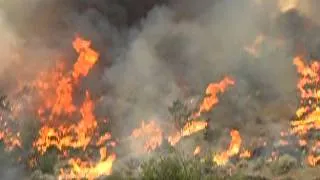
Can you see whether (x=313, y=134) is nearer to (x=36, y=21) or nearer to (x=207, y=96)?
(x=207, y=96)

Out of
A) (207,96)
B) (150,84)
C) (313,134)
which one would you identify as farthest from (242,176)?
(150,84)

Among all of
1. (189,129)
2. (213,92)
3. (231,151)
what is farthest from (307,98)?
(189,129)

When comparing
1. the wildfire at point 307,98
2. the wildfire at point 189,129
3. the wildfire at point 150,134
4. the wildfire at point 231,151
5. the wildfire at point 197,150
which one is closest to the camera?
the wildfire at point 231,151

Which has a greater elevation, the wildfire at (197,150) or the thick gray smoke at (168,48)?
the thick gray smoke at (168,48)

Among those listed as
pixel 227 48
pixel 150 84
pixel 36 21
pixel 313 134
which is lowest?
pixel 313 134

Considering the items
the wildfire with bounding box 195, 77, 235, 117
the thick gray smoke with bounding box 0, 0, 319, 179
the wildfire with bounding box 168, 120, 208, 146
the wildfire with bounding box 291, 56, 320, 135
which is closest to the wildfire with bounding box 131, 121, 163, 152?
the wildfire with bounding box 168, 120, 208, 146

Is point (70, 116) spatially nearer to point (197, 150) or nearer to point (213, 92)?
point (213, 92)

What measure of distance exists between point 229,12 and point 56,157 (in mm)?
20398

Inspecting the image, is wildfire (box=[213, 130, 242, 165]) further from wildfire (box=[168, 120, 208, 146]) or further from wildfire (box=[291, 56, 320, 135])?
wildfire (box=[291, 56, 320, 135])

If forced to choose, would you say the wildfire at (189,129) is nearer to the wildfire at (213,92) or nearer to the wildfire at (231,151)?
the wildfire at (213,92)

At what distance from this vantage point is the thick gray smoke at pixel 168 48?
151 feet

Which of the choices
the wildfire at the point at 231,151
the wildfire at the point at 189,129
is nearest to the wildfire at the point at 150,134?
the wildfire at the point at 189,129

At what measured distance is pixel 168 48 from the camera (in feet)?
174

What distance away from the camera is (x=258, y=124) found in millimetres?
42594
